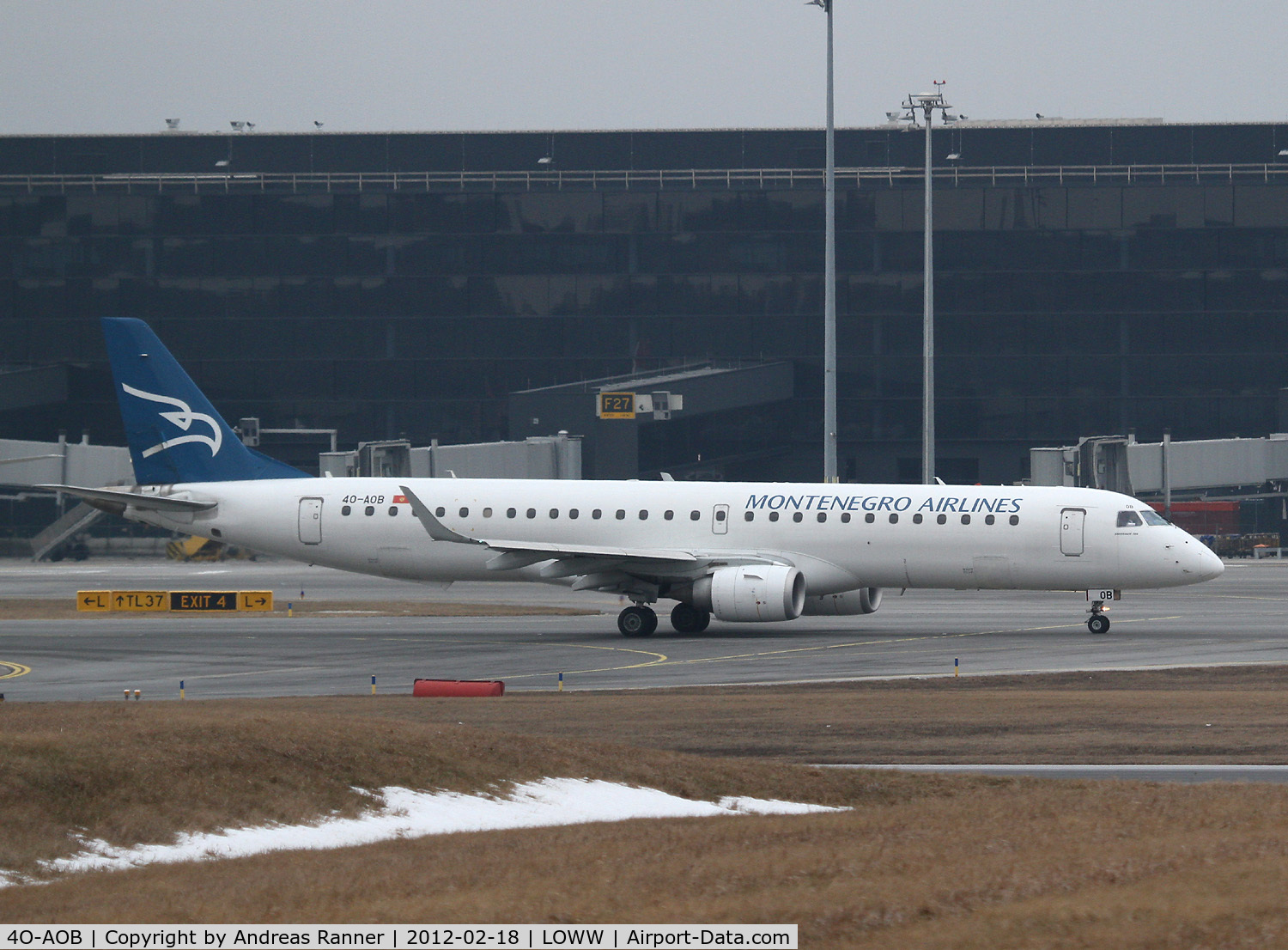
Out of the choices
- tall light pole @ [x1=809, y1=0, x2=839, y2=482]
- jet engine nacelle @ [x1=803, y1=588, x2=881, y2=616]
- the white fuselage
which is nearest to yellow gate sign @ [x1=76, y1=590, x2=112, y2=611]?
the white fuselage

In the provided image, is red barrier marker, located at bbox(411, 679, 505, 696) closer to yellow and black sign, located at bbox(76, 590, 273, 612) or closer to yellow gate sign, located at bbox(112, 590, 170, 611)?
yellow and black sign, located at bbox(76, 590, 273, 612)

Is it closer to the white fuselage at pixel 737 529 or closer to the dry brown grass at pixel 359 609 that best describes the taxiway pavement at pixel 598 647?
the dry brown grass at pixel 359 609

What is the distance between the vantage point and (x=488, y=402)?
9481cm

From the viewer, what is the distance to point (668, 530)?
135 feet

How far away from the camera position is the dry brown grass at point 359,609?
1866 inches

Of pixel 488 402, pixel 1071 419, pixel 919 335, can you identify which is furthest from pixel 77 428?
pixel 1071 419

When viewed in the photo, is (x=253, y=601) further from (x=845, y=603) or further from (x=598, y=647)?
(x=845, y=603)

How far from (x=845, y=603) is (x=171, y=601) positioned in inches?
805

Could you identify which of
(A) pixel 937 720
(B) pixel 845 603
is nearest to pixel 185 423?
(B) pixel 845 603

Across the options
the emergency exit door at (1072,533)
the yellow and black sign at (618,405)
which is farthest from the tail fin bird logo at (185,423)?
the yellow and black sign at (618,405)

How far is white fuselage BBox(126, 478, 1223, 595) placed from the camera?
130ft

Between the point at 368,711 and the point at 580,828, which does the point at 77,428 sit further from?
the point at 580,828

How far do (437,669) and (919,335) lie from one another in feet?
212

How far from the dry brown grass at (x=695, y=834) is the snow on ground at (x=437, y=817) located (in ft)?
1.11
